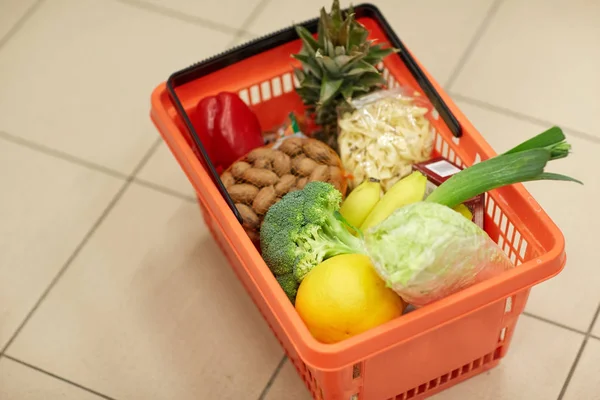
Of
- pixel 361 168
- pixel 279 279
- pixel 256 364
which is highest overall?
pixel 361 168

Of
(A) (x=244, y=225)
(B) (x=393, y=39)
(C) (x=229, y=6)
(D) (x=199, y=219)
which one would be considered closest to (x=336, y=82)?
(B) (x=393, y=39)

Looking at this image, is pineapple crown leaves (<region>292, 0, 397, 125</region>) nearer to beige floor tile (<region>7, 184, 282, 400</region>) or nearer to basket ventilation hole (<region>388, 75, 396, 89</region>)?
basket ventilation hole (<region>388, 75, 396, 89</region>)

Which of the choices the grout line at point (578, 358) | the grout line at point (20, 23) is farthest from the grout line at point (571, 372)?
the grout line at point (20, 23)

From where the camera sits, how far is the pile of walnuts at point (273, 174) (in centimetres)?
120

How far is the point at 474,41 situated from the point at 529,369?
76 centimetres

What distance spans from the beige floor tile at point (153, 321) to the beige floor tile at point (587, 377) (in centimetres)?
48

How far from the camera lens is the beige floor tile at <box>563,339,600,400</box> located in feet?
4.16

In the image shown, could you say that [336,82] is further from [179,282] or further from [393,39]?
[179,282]

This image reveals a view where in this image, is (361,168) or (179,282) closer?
(361,168)

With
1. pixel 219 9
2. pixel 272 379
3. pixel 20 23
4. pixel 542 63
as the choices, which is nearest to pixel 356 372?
pixel 272 379

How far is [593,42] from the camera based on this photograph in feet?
5.64

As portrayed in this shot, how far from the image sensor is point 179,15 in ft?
6.08

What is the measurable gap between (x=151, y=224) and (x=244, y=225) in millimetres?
384

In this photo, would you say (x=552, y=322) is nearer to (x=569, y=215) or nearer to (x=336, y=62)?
(x=569, y=215)
